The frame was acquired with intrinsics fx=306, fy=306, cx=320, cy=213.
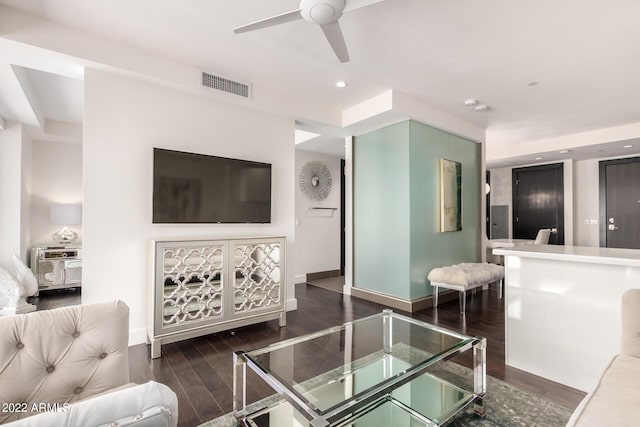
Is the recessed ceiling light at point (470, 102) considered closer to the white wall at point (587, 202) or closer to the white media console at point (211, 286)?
the white media console at point (211, 286)

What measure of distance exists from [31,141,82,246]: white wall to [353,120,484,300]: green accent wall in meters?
4.50

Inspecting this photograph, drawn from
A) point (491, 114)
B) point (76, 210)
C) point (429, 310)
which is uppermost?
point (491, 114)

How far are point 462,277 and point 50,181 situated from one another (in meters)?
6.11

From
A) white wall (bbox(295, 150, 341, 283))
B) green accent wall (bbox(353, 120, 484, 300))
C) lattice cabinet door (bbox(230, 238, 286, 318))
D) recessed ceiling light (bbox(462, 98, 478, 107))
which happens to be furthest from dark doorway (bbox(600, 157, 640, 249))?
lattice cabinet door (bbox(230, 238, 286, 318))

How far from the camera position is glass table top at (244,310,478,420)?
5.10ft

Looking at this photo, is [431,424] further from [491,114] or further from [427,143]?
[491,114]

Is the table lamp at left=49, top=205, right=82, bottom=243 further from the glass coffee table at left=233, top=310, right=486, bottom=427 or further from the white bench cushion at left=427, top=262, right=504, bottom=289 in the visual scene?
the white bench cushion at left=427, top=262, right=504, bottom=289

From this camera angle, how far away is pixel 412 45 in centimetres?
258

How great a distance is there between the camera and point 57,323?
3.97ft

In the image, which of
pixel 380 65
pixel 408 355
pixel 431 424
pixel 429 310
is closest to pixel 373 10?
pixel 380 65

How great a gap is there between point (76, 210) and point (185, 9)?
4.04 metres

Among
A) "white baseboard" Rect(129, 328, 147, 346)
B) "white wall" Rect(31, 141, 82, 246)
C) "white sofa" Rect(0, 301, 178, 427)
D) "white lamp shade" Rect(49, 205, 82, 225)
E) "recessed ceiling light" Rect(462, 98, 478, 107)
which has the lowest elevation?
"white baseboard" Rect(129, 328, 147, 346)

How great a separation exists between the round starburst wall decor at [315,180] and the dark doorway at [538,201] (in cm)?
469

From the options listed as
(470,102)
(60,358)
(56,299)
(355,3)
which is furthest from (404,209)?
(56,299)
